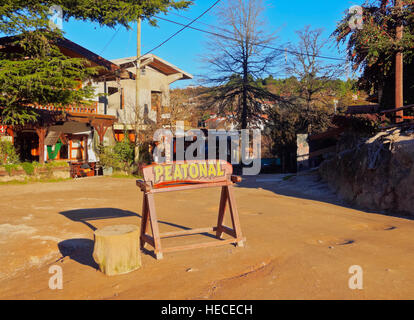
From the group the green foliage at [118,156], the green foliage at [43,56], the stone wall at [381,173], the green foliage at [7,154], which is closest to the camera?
the stone wall at [381,173]

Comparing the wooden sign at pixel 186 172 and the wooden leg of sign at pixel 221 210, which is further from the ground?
the wooden sign at pixel 186 172

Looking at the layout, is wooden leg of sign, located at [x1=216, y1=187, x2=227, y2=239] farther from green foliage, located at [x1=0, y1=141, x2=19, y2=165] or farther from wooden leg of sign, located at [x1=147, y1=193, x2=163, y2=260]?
green foliage, located at [x1=0, y1=141, x2=19, y2=165]

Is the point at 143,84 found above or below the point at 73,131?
above

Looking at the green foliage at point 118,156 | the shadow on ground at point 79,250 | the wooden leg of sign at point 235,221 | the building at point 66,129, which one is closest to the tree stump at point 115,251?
the shadow on ground at point 79,250

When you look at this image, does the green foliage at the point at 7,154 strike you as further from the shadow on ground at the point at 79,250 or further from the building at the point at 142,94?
the shadow on ground at the point at 79,250

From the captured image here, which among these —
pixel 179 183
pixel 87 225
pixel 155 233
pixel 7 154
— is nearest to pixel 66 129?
pixel 7 154

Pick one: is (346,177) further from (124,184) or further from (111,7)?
(111,7)

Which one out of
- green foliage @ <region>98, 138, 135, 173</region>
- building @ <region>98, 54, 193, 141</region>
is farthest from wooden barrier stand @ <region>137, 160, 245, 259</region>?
building @ <region>98, 54, 193, 141</region>

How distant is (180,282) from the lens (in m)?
4.46

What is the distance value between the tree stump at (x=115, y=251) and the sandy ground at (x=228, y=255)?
136mm

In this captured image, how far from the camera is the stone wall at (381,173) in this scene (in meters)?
8.87

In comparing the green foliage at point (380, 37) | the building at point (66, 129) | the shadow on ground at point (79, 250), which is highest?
the green foliage at point (380, 37)

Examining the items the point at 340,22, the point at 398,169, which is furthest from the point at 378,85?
the point at 398,169
